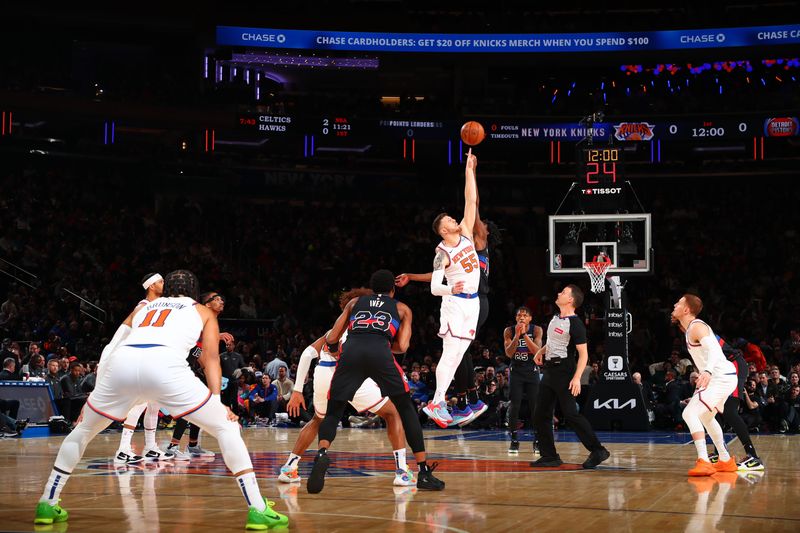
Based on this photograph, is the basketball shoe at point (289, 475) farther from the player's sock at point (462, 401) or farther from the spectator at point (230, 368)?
the spectator at point (230, 368)

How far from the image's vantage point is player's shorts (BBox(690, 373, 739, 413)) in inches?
434

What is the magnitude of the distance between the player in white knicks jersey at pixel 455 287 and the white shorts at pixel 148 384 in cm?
332

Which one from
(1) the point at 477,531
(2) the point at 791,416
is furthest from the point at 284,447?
(2) the point at 791,416

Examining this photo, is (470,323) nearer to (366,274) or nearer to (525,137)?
(366,274)

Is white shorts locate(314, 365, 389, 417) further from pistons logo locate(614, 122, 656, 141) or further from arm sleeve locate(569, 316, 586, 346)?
pistons logo locate(614, 122, 656, 141)

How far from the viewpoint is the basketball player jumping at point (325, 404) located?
9570 mm

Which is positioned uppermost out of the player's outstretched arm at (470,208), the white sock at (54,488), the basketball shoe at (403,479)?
the player's outstretched arm at (470,208)

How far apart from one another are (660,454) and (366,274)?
17.0 meters


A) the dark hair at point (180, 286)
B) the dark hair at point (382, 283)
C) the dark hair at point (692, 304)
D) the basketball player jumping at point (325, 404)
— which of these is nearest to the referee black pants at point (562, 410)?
the dark hair at point (692, 304)

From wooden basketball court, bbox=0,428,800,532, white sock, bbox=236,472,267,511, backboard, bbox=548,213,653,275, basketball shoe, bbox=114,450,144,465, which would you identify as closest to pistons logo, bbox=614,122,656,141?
backboard, bbox=548,213,653,275

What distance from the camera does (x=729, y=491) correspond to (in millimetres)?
9305

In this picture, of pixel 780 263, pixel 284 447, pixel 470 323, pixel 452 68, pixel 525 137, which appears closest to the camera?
pixel 470 323

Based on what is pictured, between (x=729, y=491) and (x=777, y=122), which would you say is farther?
(x=777, y=122)

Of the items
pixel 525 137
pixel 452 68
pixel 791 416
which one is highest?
pixel 452 68
